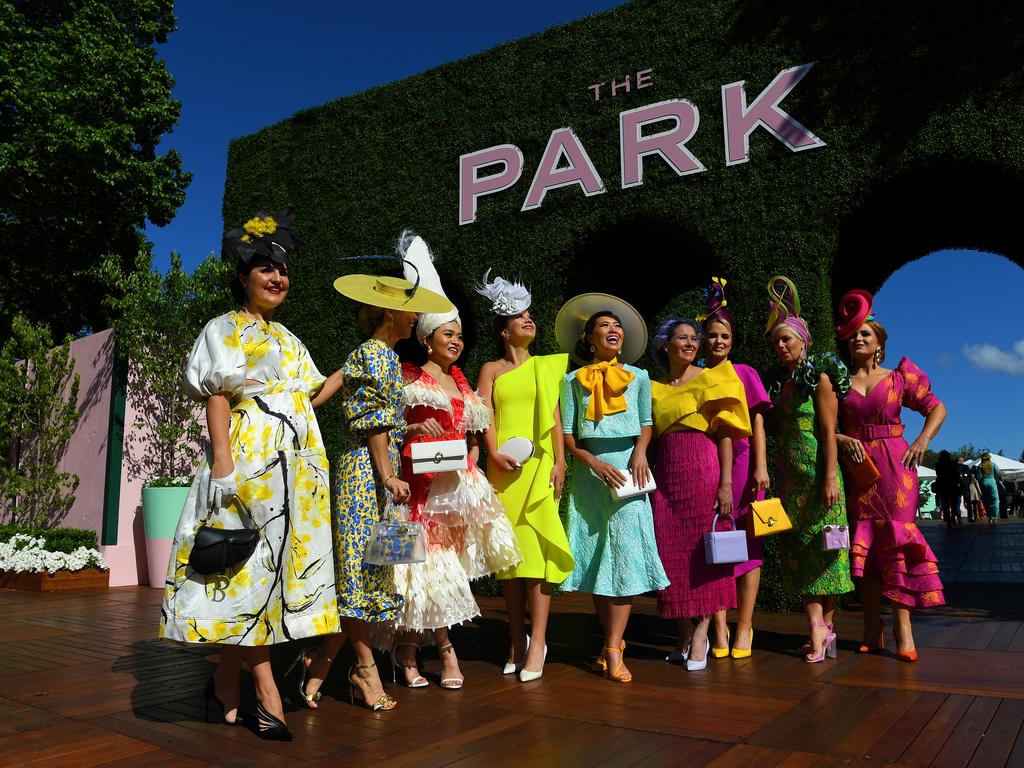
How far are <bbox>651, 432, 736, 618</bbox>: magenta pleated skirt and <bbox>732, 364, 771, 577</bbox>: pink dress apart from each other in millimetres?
209

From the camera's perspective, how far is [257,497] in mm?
2602

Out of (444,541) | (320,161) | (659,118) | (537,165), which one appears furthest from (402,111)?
(444,541)

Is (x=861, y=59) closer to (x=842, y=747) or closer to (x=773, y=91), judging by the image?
(x=773, y=91)

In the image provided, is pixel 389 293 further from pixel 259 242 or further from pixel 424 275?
pixel 259 242

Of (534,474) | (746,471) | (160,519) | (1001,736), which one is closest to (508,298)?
(534,474)

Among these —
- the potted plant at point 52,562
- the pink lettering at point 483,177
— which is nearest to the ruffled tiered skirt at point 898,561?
the pink lettering at point 483,177

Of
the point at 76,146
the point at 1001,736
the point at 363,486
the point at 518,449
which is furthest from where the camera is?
the point at 76,146

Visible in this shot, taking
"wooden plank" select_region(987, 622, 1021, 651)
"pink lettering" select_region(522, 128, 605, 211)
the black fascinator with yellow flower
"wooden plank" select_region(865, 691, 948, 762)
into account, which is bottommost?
"wooden plank" select_region(987, 622, 1021, 651)

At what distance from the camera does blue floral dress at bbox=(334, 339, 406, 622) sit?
9.59 feet

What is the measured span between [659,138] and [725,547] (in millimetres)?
3720

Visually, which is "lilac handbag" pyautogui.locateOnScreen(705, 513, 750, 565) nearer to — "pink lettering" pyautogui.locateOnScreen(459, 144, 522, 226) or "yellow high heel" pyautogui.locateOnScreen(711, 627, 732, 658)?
"yellow high heel" pyautogui.locateOnScreen(711, 627, 732, 658)

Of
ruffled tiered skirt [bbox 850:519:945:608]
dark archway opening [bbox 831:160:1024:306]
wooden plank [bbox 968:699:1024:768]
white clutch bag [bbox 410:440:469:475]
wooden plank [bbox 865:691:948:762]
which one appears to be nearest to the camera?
wooden plank [bbox 968:699:1024:768]

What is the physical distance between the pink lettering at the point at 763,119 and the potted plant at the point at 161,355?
5.31m

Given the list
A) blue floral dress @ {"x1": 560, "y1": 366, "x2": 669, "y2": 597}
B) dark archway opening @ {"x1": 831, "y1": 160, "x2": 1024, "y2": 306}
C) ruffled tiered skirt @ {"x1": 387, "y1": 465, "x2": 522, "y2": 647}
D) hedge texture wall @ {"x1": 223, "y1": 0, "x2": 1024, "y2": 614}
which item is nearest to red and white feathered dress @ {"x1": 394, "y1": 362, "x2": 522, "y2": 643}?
ruffled tiered skirt @ {"x1": 387, "y1": 465, "x2": 522, "y2": 647}
